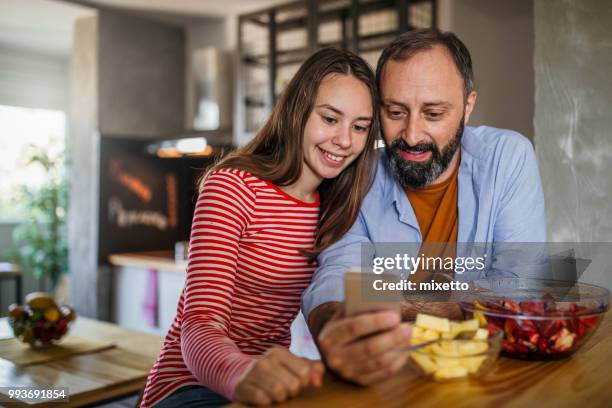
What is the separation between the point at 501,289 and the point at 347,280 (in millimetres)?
527

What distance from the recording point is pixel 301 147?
4.64 ft

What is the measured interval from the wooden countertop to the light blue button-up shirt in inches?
97.3

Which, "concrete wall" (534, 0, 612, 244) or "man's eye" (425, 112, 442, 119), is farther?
"concrete wall" (534, 0, 612, 244)

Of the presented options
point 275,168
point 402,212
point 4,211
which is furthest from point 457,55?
point 4,211

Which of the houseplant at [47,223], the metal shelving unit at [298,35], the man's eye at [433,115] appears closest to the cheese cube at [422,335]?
the man's eye at [433,115]

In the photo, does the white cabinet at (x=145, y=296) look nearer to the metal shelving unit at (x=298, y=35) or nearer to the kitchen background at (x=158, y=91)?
the kitchen background at (x=158, y=91)

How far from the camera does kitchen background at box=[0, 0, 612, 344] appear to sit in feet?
12.6

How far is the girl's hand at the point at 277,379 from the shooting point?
78cm

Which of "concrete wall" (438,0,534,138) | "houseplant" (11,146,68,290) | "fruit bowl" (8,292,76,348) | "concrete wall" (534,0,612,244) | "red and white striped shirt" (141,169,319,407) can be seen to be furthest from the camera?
"houseplant" (11,146,68,290)

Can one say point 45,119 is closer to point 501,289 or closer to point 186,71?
point 186,71

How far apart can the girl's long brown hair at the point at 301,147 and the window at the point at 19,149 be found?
15.8 ft

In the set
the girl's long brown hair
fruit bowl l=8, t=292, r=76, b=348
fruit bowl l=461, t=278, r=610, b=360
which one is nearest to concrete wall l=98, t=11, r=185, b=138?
fruit bowl l=8, t=292, r=76, b=348

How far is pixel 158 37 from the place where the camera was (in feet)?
16.2

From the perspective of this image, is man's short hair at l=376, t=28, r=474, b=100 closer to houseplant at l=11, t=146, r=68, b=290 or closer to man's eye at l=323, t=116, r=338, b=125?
man's eye at l=323, t=116, r=338, b=125
